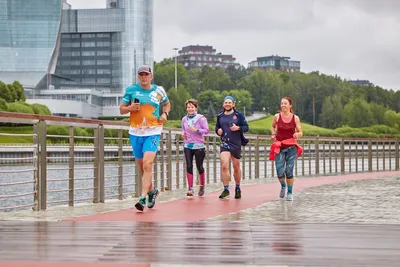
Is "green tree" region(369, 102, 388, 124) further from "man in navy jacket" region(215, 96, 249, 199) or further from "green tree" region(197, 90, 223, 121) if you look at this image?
"man in navy jacket" region(215, 96, 249, 199)

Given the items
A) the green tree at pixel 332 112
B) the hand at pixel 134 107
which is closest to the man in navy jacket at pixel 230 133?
the hand at pixel 134 107

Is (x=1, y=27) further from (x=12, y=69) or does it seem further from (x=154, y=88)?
(x=154, y=88)

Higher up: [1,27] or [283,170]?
[1,27]

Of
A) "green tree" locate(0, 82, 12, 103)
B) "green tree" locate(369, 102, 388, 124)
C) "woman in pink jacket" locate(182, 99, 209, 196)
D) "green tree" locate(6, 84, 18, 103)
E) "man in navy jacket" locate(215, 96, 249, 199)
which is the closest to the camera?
"man in navy jacket" locate(215, 96, 249, 199)

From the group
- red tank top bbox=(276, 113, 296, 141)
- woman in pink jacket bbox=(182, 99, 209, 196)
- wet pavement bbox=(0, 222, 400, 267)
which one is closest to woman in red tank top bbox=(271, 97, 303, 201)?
red tank top bbox=(276, 113, 296, 141)

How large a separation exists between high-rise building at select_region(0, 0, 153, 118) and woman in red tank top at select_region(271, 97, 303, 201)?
141115mm

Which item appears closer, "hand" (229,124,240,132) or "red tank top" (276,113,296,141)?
"red tank top" (276,113,296,141)

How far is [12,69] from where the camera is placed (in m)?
167

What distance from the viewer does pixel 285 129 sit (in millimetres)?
12961

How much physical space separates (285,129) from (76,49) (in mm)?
176839

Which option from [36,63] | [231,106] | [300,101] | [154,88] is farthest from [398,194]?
[300,101]

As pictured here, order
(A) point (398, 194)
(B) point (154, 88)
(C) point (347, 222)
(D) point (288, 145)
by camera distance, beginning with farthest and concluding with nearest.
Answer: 1. (A) point (398, 194)
2. (D) point (288, 145)
3. (B) point (154, 88)
4. (C) point (347, 222)

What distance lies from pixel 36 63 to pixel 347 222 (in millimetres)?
163048

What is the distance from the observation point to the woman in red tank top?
12906 mm
